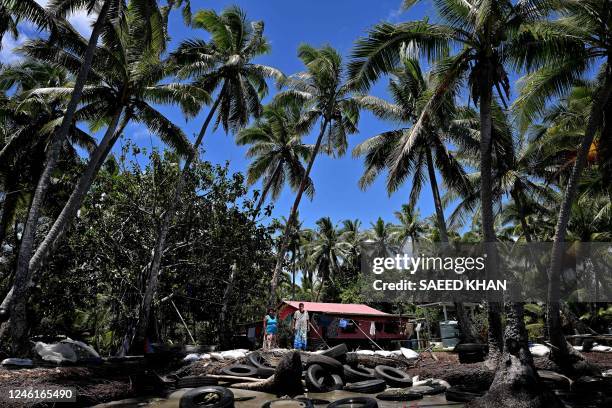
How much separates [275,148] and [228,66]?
7887 millimetres

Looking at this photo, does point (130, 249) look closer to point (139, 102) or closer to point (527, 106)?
point (139, 102)

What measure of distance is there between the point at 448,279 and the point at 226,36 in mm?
22292

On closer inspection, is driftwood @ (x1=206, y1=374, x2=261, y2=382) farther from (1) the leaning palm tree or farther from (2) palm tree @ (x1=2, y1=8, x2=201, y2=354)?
(1) the leaning palm tree

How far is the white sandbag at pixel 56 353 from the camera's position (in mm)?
10844

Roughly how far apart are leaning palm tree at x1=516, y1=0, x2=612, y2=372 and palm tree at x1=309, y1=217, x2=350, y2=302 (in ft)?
107

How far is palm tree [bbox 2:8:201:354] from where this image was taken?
44.8 feet

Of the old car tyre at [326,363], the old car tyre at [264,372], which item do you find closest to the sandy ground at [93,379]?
the old car tyre at [326,363]

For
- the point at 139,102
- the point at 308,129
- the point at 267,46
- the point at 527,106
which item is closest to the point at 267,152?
the point at 308,129

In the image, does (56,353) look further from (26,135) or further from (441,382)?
(26,135)

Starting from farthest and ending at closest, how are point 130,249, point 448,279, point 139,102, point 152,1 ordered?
point 448,279 → point 130,249 → point 139,102 → point 152,1

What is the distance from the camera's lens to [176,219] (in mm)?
17859

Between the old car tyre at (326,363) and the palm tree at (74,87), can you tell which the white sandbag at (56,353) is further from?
the old car tyre at (326,363)

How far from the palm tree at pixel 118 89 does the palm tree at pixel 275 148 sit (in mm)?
7899

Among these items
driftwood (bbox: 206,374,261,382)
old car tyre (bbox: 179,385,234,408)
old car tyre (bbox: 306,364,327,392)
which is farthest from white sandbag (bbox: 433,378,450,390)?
old car tyre (bbox: 179,385,234,408)
